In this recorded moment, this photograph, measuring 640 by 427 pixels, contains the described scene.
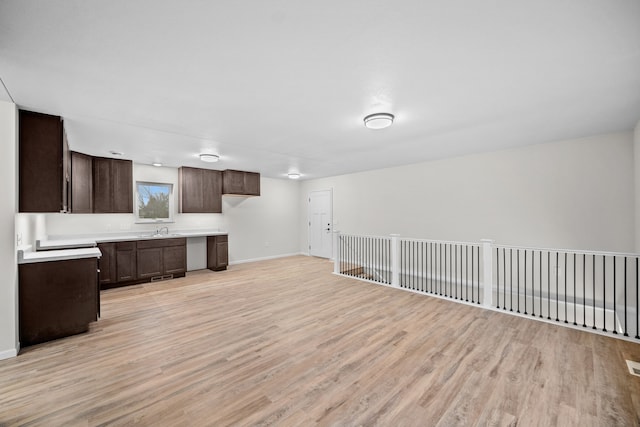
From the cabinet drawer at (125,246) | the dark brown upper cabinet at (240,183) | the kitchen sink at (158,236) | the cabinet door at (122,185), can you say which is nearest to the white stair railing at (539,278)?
the dark brown upper cabinet at (240,183)

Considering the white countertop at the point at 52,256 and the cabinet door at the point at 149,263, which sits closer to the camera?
the white countertop at the point at 52,256

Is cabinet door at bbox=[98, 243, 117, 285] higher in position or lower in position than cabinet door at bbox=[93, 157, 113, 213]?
lower

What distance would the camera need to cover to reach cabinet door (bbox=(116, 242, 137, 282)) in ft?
16.7

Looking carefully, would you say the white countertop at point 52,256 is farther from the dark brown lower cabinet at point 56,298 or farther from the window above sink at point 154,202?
the window above sink at point 154,202

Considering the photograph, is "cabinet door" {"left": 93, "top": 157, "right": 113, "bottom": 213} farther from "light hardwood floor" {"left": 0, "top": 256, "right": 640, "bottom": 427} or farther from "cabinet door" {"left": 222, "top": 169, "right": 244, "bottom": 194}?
"light hardwood floor" {"left": 0, "top": 256, "right": 640, "bottom": 427}

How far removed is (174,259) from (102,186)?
1992 mm

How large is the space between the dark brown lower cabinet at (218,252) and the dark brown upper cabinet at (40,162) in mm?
3572

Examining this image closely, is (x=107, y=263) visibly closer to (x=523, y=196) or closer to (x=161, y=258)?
(x=161, y=258)

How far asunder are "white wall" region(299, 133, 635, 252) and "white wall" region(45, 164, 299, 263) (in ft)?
9.94

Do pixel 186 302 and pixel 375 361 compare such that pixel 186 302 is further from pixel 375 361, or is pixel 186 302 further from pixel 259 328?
pixel 375 361

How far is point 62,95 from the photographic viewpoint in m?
2.54

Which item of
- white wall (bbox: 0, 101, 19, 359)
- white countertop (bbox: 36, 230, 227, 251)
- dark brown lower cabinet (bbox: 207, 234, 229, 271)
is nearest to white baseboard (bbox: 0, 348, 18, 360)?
white wall (bbox: 0, 101, 19, 359)

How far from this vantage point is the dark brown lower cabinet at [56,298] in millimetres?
2846

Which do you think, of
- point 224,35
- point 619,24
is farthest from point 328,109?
point 619,24
